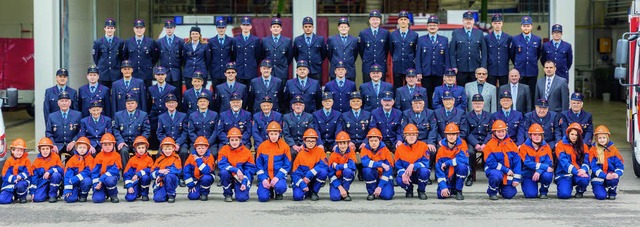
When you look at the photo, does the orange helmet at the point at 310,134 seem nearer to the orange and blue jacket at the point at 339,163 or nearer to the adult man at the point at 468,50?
the orange and blue jacket at the point at 339,163

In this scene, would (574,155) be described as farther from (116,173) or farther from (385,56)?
(116,173)

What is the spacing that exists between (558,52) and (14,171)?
832 cm

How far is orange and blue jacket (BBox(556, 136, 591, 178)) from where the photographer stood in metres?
13.2

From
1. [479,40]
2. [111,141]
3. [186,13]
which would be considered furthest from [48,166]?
[186,13]

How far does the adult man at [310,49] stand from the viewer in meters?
16.4

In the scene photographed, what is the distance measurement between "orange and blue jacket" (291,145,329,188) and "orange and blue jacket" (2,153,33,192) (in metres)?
3.29

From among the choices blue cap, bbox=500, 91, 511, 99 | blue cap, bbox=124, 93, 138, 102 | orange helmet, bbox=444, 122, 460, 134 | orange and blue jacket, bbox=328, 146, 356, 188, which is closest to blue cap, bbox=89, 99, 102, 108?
blue cap, bbox=124, 93, 138, 102

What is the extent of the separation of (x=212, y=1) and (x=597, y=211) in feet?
40.3

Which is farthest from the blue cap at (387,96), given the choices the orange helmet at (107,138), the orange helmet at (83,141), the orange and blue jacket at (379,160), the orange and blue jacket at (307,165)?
the orange helmet at (83,141)

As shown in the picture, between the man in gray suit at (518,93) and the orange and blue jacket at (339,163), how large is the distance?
3330mm

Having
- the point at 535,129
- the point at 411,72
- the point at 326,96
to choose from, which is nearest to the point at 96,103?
the point at 326,96

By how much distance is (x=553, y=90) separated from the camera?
15.6 m

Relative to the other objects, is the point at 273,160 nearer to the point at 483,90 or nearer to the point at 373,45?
the point at 373,45

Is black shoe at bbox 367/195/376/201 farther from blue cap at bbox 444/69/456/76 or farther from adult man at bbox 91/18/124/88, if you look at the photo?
adult man at bbox 91/18/124/88
